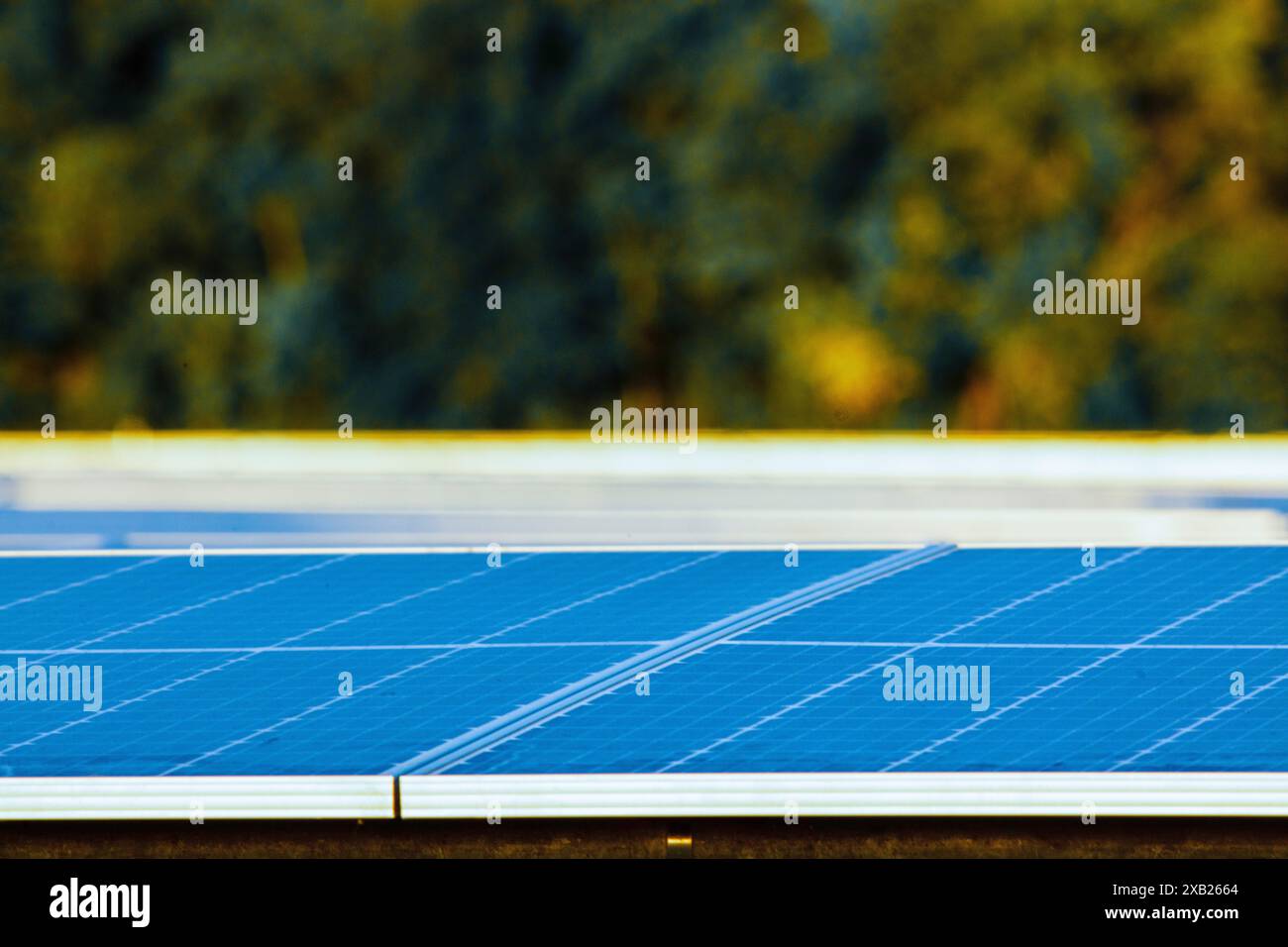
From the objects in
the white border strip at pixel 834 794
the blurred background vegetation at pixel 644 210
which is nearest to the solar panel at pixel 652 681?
the white border strip at pixel 834 794

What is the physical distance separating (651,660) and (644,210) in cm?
1310

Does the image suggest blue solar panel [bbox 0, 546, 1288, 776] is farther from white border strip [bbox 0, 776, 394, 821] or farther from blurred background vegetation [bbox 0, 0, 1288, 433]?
blurred background vegetation [bbox 0, 0, 1288, 433]

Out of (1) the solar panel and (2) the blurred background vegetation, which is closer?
(1) the solar panel

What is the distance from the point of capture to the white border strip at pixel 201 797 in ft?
7.39

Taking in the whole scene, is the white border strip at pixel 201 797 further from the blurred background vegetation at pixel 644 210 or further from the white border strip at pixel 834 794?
the blurred background vegetation at pixel 644 210

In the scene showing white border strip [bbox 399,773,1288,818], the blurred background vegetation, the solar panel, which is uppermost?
the blurred background vegetation

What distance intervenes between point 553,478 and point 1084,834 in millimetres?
1944

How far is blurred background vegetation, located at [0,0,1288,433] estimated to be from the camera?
545 inches

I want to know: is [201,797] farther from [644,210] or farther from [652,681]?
[644,210]

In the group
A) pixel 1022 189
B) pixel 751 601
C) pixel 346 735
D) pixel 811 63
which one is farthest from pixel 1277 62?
pixel 346 735

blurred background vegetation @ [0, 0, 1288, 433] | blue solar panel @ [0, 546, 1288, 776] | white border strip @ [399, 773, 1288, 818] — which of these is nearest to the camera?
white border strip @ [399, 773, 1288, 818]

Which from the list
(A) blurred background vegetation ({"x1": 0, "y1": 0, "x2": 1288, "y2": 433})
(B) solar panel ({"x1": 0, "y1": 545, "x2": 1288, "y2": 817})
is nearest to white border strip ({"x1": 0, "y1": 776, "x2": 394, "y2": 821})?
(B) solar panel ({"x1": 0, "y1": 545, "x2": 1288, "y2": 817})

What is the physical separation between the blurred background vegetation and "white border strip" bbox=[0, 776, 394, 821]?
12017mm
